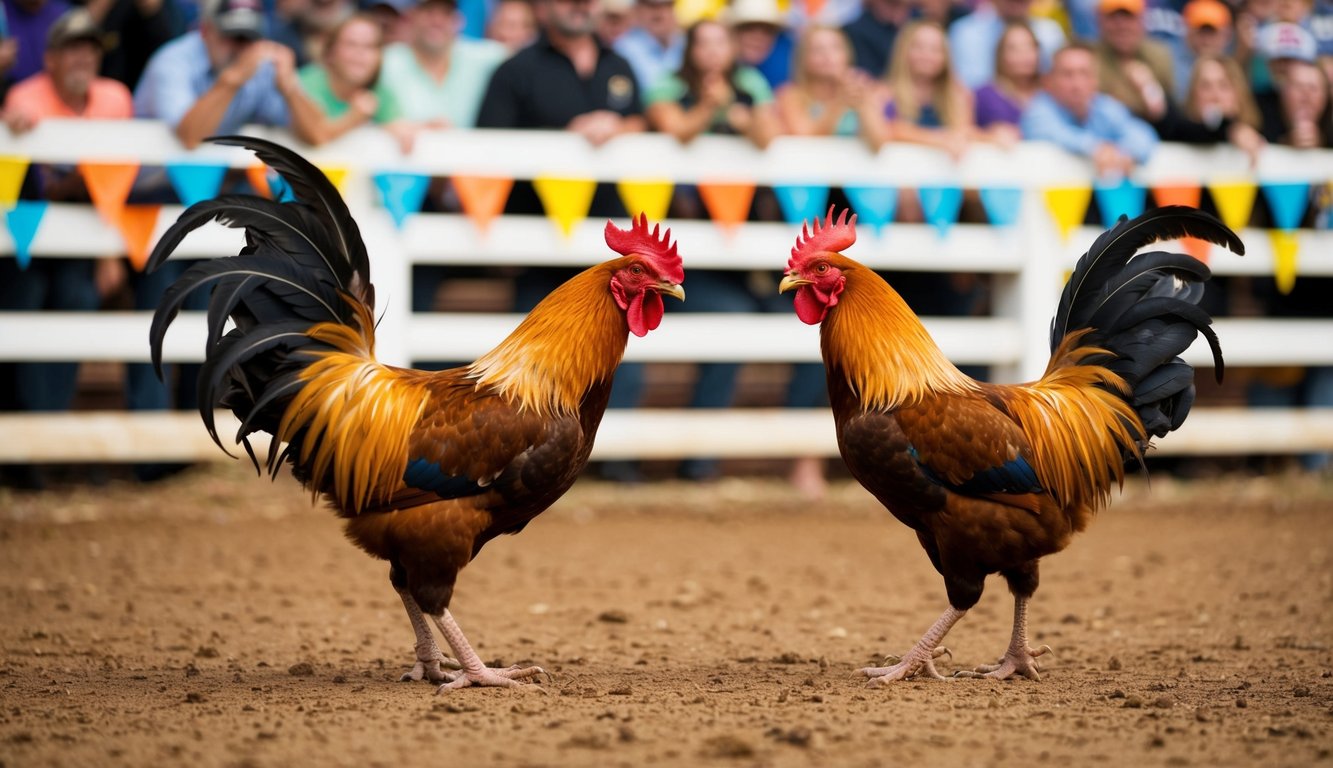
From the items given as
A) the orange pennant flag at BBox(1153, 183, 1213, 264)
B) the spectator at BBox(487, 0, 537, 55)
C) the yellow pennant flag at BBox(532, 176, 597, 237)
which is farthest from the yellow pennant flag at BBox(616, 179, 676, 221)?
A: the orange pennant flag at BBox(1153, 183, 1213, 264)

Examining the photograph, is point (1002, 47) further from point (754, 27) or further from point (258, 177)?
point (258, 177)

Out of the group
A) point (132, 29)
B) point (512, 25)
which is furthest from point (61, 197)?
point (512, 25)

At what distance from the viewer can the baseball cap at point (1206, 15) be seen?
11422mm

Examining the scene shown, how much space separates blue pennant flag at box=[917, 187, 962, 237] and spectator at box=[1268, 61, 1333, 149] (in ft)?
9.05

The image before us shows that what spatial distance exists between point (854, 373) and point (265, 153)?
2257 millimetres

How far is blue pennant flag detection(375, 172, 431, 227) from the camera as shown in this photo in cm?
905

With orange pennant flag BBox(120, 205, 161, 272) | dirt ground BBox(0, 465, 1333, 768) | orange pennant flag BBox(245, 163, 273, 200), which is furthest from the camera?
orange pennant flag BBox(245, 163, 273, 200)

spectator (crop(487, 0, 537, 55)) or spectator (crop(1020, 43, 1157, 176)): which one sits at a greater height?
spectator (crop(487, 0, 537, 55))

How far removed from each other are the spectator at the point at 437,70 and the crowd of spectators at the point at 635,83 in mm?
14

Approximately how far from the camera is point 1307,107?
34.7 feet

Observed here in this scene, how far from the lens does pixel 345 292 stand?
5285 millimetres

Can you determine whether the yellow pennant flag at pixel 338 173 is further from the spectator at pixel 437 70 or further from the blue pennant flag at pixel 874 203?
the blue pennant flag at pixel 874 203

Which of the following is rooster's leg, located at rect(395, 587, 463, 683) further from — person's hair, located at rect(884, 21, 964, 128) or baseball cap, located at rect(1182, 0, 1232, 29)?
baseball cap, located at rect(1182, 0, 1232, 29)

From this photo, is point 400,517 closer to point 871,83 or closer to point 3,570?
point 3,570
